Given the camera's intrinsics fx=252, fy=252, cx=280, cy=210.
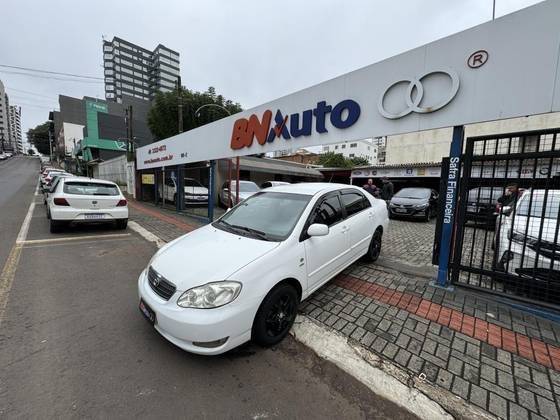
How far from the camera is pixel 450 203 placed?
371cm

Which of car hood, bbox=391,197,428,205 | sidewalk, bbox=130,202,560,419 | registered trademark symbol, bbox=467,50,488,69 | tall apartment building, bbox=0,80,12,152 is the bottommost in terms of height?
sidewalk, bbox=130,202,560,419

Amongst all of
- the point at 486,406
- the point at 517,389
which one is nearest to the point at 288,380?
the point at 486,406

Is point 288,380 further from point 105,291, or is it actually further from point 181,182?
point 181,182

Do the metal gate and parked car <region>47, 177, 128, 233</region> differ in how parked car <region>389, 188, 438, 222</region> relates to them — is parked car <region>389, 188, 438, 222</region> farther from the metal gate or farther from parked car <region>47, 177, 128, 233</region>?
A: parked car <region>47, 177, 128, 233</region>

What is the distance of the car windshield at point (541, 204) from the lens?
3.50 meters

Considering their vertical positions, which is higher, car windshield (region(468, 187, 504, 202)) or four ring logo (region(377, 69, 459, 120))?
four ring logo (region(377, 69, 459, 120))

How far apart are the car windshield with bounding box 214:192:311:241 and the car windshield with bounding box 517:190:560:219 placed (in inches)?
120

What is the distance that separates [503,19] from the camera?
3.25 metres

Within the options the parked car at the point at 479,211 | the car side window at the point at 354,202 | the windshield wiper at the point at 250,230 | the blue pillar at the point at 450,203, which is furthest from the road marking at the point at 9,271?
the parked car at the point at 479,211

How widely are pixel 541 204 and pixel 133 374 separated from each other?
239 inches

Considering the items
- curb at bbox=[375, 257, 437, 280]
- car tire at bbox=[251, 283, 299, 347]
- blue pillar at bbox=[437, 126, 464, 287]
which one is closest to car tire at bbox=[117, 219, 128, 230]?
car tire at bbox=[251, 283, 299, 347]

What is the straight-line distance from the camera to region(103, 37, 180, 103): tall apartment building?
75.2m

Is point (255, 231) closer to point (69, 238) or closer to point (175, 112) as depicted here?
point (69, 238)

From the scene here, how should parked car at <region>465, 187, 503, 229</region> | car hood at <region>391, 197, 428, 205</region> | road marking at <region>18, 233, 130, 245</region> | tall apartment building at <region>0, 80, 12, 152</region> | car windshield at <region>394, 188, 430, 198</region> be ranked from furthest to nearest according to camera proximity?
tall apartment building at <region>0, 80, 12, 152</region>, car windshield at <region>394, 188, 430, 198</region>, car hood at <region>391, 197, 428, 205</region>, road marking at <region>18, 233, 130, 245</region>, parked car at <region>465, 187, 503, 229</region>
